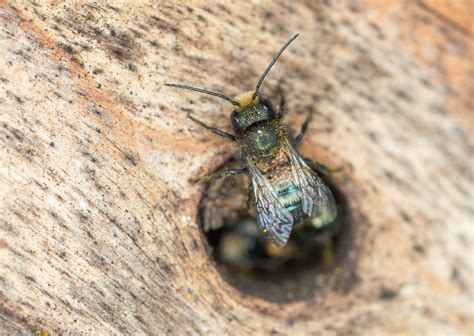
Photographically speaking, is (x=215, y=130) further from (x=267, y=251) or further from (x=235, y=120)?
(x=267, y=251)

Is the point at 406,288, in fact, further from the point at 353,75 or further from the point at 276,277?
the point at 353,75

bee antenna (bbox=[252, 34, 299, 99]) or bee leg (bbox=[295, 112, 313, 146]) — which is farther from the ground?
bee antenna (bbox=[252, 34, 299, 99])

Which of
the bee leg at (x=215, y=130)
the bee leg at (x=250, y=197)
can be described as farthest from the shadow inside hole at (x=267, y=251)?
the bee leg at (x=215, y=130)

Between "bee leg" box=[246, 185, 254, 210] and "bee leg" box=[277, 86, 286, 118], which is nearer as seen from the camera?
"bee leg" box=[277, 86, 286, 118]

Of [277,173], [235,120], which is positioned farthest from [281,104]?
[277,173]

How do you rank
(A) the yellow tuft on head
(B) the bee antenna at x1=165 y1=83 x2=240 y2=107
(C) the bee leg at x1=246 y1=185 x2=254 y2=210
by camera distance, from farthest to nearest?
(C) the bee leg at x1=246 y1=185 x2=254 y2=210 < (A) the yellow tuft on head < (B) the bee antenna at x1=165 y1=83 x2=240 y2=107

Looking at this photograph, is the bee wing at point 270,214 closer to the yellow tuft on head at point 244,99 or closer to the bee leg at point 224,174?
the bee leg at point 224,174

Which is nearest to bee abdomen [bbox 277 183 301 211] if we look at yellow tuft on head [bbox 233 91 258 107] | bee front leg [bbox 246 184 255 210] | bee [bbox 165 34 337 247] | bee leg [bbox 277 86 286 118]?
bee [bbox 165 34 337 247]

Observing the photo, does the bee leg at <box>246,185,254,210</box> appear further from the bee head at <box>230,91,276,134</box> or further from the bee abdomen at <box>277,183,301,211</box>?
the bee head at <box>230,91,276,134</box>
